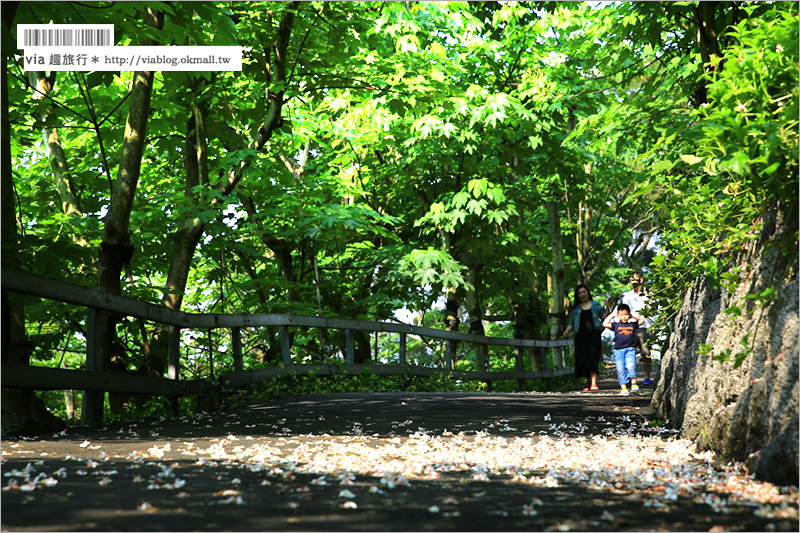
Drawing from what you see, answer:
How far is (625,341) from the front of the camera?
41.9ft

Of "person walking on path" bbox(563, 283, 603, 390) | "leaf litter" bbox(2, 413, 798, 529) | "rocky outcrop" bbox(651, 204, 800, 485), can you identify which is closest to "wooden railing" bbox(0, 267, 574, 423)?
"leaf litter" bbox(2, 413, 798, 529)

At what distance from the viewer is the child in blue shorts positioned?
12625 mm

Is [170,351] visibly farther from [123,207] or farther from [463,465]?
[463,465]

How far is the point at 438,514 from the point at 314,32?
8.84 metres

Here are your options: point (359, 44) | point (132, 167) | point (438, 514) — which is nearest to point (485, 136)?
point (359, 44)

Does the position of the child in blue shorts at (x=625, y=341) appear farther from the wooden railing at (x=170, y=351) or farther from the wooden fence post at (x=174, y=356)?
the wooden fence post at (x=174, y=356)

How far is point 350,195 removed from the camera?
16000 mm

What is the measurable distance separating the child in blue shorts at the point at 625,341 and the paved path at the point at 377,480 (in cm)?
546

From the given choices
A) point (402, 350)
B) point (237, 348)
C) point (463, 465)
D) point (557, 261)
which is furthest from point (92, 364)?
point (557, 261)

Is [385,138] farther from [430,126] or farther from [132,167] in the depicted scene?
Answer: [132,167]

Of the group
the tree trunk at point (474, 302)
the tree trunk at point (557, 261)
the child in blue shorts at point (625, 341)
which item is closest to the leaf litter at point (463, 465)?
the child in blue shorts at point (625, 341)

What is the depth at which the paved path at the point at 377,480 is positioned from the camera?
131 inches

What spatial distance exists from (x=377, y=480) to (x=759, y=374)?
215 cm

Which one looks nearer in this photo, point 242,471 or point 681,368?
point 242,471
